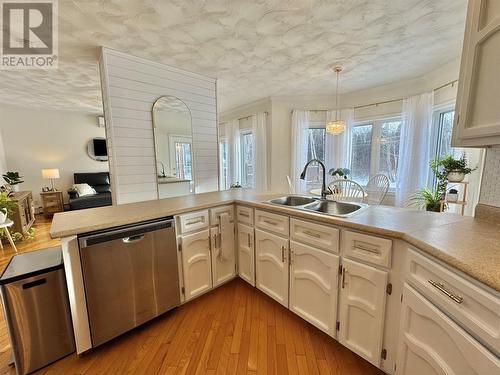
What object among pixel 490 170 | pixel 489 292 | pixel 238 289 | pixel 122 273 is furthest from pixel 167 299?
pixel 490 170

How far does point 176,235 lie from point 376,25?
2685 mm

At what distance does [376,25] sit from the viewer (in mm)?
2012

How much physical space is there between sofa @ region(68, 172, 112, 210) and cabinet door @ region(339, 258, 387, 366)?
542cm

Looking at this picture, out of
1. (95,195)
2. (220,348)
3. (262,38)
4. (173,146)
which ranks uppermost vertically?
(262,38)

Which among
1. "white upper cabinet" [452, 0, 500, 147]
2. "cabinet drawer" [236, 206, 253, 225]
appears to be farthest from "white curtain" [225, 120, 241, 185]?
"white upper cabinet" [452, 0, 500, 147]

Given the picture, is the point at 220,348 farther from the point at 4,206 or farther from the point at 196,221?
the point at 4,206

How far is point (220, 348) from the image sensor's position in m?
1.46

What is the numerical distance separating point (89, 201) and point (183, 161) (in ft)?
10.9

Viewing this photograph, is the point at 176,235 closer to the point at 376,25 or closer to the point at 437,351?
the point at 437,351

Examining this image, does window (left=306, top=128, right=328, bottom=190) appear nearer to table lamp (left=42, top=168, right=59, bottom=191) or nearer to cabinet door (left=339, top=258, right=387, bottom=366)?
cabinet door (left=339, top=258, right=387, bottom=366)

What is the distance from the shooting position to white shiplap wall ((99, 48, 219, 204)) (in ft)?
7.72

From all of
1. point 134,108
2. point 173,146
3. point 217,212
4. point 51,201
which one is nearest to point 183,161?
point 173,146

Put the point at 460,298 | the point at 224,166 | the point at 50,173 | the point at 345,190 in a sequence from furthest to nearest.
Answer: the point at 224,166, the point at 50,173, the point at 345,190, the point at 460,298

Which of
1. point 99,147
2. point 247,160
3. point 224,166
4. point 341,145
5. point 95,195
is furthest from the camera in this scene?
point 224,166
